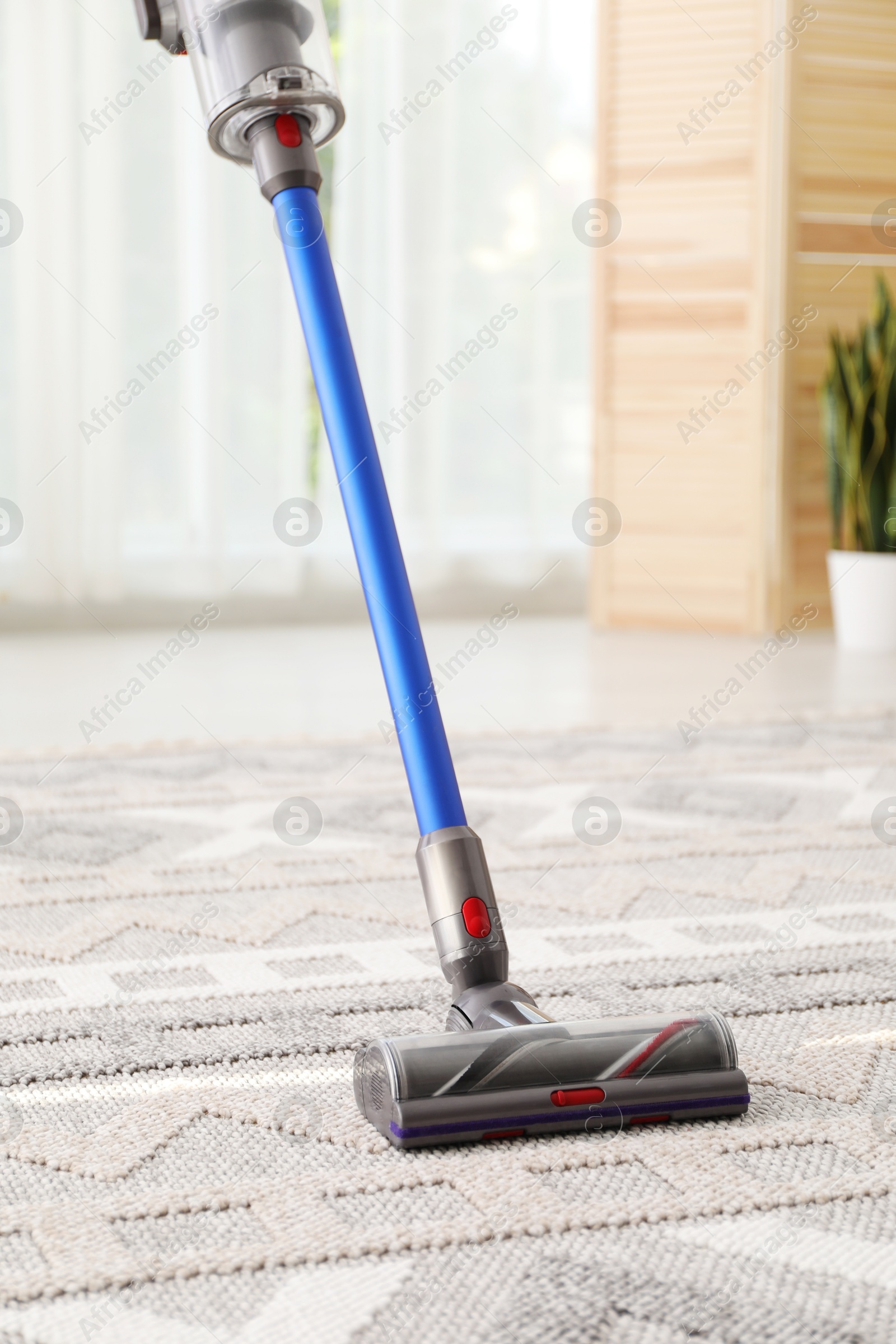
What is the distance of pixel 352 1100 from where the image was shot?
0.83 meters

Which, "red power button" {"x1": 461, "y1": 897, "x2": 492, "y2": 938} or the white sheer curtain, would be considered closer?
"red power button" {"x1": 461, "y1": 897, "x2": 492, "y2": 938}

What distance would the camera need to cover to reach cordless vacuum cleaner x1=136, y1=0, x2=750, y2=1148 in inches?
29.9

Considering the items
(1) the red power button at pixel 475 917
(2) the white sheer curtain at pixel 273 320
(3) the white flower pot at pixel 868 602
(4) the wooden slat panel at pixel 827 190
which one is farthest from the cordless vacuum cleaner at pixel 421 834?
(4) the wooden slat panel at pixel 827 190

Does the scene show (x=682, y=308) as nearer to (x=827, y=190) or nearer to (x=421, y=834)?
(x=827, y=190)

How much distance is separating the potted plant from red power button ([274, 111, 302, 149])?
2841 millimetres

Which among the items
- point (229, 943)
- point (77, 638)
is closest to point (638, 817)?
point (229, 943)

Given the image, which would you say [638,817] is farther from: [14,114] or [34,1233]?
[14,114]

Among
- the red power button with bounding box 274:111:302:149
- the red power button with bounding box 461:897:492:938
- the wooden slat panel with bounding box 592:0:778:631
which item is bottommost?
the red power button with bounding box 461:897:492:938

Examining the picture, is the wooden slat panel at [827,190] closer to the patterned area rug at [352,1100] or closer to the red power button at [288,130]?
the patterned area rug at [352,1100]

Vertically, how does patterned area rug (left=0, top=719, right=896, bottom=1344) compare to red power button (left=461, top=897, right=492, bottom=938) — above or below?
below

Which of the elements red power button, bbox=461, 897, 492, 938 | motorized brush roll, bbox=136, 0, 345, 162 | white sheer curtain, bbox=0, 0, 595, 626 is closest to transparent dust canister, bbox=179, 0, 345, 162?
motorized brush roll, bbox=136, 0, 345, 162

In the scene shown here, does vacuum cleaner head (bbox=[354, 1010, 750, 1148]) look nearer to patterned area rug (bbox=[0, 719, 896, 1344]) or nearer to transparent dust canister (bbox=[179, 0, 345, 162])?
patterned area rug (bbox=[0, 719, 896, 1344])

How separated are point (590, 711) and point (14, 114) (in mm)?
2326

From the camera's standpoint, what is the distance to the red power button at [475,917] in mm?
812
